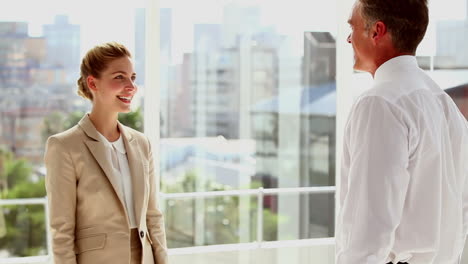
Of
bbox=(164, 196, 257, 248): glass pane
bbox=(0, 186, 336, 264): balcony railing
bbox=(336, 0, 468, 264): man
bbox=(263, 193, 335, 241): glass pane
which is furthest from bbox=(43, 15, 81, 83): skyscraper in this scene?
bbox=(336, 0, 468, 264): man

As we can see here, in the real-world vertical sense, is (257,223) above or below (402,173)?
below

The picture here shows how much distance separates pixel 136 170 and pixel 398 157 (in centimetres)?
120

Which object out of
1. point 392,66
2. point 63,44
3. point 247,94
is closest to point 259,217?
point 247,94

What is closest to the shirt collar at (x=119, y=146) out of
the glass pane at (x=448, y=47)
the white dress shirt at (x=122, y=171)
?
the white dress shirt at (x=122, y=171)

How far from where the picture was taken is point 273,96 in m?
4.49

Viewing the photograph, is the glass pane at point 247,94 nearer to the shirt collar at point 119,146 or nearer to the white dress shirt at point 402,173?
the shirt collar at point 119,146

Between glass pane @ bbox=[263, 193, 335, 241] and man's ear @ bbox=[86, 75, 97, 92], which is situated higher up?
man's ear @ bbox=[86, 75, 97, 92]

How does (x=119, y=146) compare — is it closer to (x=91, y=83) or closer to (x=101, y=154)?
(x=101, y=154)

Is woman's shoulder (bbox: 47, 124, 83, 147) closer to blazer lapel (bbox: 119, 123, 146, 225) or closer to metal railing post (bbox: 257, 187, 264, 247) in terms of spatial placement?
blazer lapel (bbox: 119, 123, 146, 225)

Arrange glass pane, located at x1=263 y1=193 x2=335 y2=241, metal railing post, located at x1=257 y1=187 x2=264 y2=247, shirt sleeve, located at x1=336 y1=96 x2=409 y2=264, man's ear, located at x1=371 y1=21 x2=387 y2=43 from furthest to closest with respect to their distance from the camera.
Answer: glass pane, located at x1=263 y1=193 x2=335 y2=241 < metal railing post, located at x1=257 y1=187 x2=264 y2=247 < man's ear, located at x1=371 y1=21 x2=387 y2=43 < shirt sleeve, located at x1=336 y1=96 x2=409 y2=264

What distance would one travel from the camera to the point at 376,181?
1528 millimetres

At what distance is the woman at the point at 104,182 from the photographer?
226 cm

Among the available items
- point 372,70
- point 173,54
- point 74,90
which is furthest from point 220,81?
point 372,70

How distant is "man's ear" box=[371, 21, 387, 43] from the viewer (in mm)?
1668
